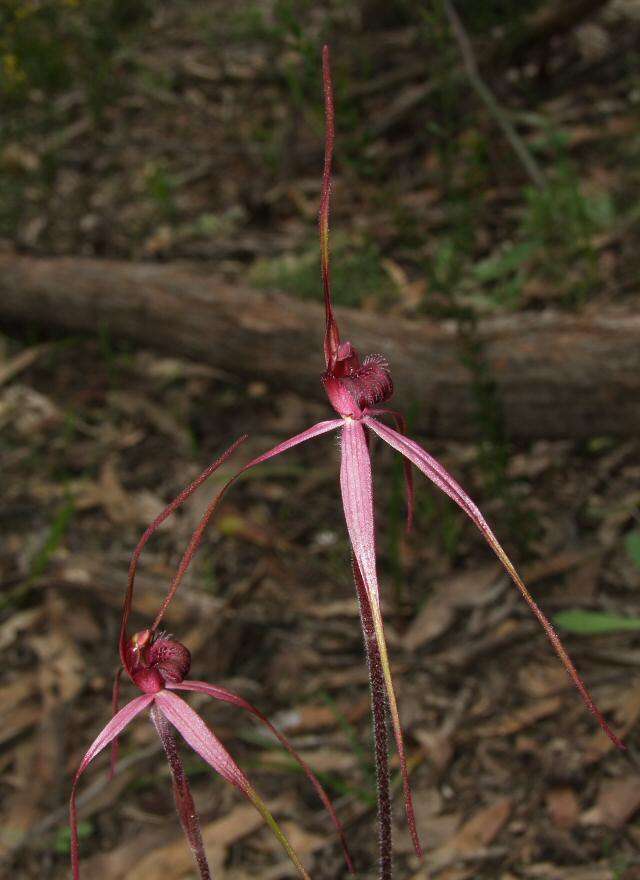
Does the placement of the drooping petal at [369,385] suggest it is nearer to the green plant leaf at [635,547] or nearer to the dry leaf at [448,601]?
the green plant leaf at [635,547]

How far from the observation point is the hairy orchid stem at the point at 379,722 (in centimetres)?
79

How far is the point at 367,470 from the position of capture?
0.70 meters

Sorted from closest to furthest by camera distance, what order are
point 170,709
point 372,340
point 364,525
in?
point 364,525 < point 170,709 < point 372,340

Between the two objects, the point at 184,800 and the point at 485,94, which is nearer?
the point at 184,800

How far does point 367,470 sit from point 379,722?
0.85 feet

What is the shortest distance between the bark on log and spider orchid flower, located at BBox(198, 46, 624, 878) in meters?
1.34

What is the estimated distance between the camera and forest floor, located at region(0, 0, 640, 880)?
1.81 meters

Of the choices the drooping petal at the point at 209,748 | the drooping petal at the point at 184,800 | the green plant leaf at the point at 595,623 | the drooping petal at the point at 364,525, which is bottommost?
the green plant leaf at the point at 595,623

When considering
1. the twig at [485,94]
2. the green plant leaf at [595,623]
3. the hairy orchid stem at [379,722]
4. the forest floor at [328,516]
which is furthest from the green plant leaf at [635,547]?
the twig at [485,94]

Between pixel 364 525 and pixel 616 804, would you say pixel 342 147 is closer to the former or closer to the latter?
pixel 616 804

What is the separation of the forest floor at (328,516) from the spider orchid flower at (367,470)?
0.87 metres

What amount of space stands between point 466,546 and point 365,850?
0.77 metres

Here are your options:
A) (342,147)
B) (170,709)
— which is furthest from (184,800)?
(342,147)

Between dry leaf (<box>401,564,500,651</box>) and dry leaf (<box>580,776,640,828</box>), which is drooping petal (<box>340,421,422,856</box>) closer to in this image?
dry leaf (<box>580,776,640,828</box>)
